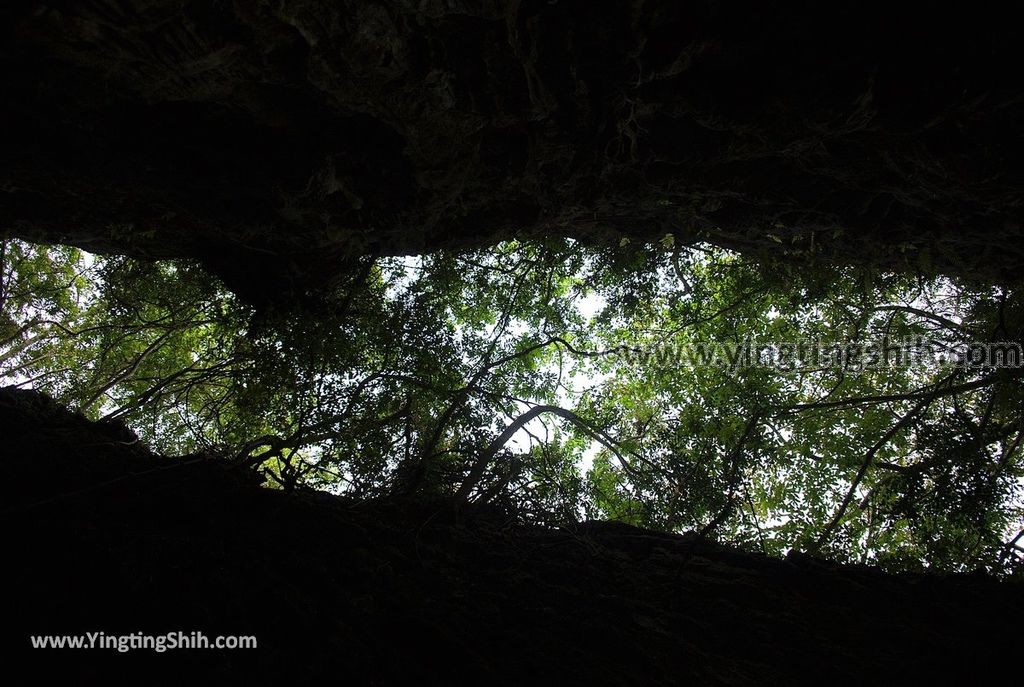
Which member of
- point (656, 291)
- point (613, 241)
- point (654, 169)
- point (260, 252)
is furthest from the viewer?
point (656, 291)

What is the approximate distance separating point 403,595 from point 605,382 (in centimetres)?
675

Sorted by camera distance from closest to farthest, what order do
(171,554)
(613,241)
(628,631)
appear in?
(171,554), (628,631), (613,241)

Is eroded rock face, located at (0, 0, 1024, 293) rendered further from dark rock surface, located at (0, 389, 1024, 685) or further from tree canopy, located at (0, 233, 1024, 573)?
dark rock surface, located at (0, 389, 1024, 685)

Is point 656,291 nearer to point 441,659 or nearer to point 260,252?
point 260,252

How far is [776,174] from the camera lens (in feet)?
19.7

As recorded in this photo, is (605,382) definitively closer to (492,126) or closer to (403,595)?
Result: (492,126)

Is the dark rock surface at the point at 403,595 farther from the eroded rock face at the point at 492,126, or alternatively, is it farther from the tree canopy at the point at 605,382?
the eroded rock face at the point at 492,126

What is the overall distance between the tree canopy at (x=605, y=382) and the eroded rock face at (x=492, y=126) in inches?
42.8

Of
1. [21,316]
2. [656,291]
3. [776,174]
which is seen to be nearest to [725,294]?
[656,291]

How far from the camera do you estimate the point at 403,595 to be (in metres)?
3.18

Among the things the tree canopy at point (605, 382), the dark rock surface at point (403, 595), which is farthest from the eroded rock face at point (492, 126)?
the dark rock surface at point (403, 595)

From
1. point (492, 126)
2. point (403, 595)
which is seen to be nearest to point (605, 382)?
point (492, 126)

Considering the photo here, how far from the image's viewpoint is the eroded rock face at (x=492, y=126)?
12.5 ft

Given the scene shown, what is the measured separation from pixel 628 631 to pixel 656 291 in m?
6.20
